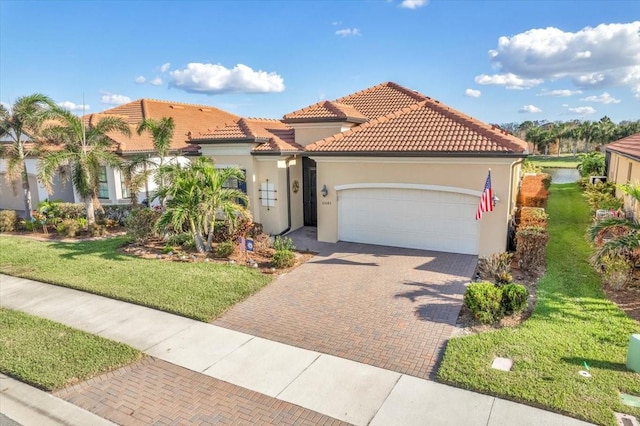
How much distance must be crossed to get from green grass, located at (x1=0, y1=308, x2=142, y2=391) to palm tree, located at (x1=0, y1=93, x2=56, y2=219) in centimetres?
1158

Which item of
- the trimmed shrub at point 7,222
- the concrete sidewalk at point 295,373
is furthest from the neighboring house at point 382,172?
the trimmed shrub at point 7,222

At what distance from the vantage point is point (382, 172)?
47.8 ft

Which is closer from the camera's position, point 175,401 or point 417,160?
point 175,401

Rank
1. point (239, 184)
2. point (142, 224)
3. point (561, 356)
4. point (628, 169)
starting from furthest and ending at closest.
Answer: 1. point (628, 169)
2. point (239, 184)
3. point (142, 224)
4. point (561, 356)

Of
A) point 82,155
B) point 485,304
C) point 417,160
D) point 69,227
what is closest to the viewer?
point 485,304

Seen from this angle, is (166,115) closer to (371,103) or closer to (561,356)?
(371,103)

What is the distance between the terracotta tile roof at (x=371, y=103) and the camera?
701 inches

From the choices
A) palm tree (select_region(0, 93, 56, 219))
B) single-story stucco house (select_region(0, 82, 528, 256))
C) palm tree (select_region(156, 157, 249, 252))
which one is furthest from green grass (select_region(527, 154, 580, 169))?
palm tree (select_region(0, 93, 56, 219))

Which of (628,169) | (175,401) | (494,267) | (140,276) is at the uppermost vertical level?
(628,169)

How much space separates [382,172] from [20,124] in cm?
1606

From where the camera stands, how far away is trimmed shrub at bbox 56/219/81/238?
17.9 m

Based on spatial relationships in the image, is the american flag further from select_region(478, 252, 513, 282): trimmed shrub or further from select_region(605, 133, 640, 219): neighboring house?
select_region(605, 133, 640, 219): neighboring house

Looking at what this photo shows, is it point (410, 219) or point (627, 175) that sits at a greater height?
point (627, 175)

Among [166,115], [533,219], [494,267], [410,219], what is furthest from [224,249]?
[166,115]
